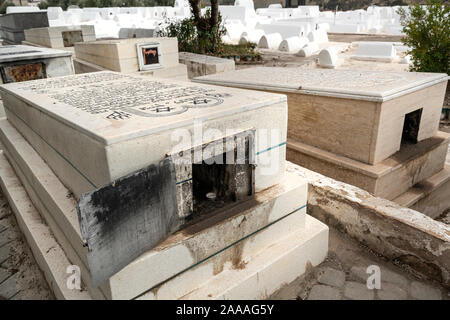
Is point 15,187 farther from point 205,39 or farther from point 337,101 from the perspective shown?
point 205,39

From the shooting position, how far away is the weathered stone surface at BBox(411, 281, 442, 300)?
214 cm

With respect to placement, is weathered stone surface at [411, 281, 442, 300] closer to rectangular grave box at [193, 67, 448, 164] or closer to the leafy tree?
rectangular grave box at [193, 67, 448, 164]

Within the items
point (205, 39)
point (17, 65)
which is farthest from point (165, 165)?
point (205, 39)

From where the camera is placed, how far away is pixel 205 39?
36.0 feet

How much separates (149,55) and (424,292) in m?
6.23

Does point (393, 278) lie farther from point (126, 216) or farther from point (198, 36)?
point (198, 36)

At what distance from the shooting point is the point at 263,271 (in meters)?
2.13

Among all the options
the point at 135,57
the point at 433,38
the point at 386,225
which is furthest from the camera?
the point at 433,38

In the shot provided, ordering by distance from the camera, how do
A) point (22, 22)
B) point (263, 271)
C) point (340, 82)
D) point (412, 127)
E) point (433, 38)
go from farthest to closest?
point (22, 22), point (433, 38), point (412, 127), point (340, 82), point (263, 271)

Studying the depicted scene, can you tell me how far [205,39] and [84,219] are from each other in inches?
409

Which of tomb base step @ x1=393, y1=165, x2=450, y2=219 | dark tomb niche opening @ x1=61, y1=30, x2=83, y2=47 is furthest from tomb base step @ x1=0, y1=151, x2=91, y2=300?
dark tomb niche opening @ x1=61, y1=30, x2=83, y2=47

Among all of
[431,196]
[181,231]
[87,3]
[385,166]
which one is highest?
[87,3]

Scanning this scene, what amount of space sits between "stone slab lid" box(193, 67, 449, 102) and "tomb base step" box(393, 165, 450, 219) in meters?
1.24

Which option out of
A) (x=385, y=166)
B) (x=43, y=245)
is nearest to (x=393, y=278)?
(x=385, y=166)
